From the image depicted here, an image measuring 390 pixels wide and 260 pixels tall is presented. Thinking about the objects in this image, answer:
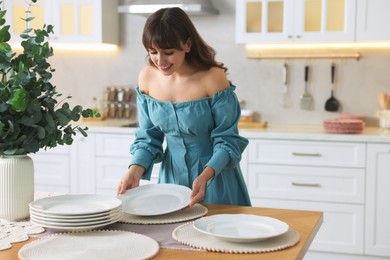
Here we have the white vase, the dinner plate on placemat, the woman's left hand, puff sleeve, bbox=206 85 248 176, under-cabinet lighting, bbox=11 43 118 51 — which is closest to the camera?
the dinner plate on placemat

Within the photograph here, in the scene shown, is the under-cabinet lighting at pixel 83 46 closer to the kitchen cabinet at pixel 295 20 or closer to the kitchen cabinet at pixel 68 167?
the kitchen cabinet at pixel 68 167

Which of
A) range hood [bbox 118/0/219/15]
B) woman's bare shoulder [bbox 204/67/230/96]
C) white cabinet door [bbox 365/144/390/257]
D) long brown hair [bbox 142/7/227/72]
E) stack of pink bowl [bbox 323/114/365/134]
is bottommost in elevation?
white cabinet door [bbox 365/144/390/257]

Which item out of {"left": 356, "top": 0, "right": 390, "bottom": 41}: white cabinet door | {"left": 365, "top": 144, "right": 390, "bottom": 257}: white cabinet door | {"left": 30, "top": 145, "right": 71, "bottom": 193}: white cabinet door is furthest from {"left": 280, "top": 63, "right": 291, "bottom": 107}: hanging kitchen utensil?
{"left": 30, "top": 145, "right": 71, "bottom": 193}: white cabinet door

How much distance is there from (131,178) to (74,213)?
0.50 metres

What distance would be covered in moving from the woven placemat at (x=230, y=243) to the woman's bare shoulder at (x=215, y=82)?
74 cm

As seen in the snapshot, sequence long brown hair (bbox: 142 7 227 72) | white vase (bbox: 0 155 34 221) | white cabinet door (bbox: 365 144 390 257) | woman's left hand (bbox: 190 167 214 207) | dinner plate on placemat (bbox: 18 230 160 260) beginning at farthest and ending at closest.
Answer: white cabinet door (bbox: 365 144 390 257)
long brown hair (bbox: 142 7 227 72)
woman's left hand (bbox: 190 167 214 207)
white vase (bbox: 0 155 34 221)
dinner plate on placemat (bbox: 18 230 160 260)

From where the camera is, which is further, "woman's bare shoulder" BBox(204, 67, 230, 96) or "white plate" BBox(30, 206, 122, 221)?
"woman's bare shoulder" BBox(204, 67, 230, 96)

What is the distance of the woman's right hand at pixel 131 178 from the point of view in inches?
79.0

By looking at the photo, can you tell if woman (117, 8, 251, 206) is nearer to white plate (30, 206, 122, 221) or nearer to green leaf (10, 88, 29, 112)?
white plate (30, 206, 122, 221)

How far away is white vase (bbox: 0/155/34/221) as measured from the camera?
1.73 m

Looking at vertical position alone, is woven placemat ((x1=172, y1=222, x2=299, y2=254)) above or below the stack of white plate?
below

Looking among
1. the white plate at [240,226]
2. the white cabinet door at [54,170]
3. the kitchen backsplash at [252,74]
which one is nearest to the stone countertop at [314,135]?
the kitchen backsplash at [252,74]

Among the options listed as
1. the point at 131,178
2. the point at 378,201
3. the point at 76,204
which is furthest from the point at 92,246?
the point at 378,201

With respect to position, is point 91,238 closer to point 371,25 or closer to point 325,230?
point 325,230
